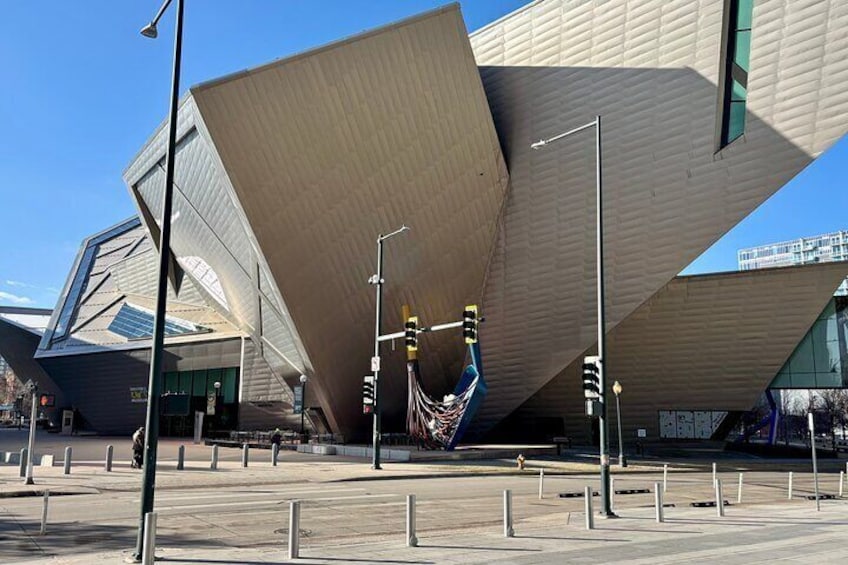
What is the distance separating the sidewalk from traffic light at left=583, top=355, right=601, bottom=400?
8.06 feet

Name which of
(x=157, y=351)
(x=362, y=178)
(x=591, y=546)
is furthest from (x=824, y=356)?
(x=157, y=351)

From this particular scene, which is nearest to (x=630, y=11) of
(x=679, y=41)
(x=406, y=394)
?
(x=679, y=41)

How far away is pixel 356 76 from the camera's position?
29.3 m

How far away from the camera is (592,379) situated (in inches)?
566

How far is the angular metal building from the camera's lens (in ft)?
94.6

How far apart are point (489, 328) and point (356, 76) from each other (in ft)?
49.9

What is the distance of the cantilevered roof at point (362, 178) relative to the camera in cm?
2839

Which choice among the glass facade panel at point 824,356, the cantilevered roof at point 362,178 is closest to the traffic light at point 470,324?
the cantilevered roof at point 362,178

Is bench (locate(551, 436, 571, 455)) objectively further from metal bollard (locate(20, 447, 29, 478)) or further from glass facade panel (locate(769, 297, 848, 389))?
metal bollard (locate(20, 447, 29, 478))

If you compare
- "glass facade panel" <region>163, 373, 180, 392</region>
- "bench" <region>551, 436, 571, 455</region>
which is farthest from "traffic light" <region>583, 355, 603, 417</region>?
"glass facade panel" <region>163, 373, 180, 392</region>

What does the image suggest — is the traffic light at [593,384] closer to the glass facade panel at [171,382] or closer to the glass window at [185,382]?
the glass window at [185,382]

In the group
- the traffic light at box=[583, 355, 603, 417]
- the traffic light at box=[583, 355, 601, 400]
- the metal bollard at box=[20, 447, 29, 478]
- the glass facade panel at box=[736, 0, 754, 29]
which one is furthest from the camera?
the glass facade panel at box=[736, 0, 754, 29]

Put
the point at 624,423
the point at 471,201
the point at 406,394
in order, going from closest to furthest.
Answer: the point at 471,201 < the point at 406,394 < the point at 624,423

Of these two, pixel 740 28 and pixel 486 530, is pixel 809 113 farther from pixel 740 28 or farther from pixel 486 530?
pixel 486 530
